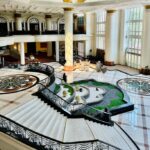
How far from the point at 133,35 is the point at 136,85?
7598 millimetres

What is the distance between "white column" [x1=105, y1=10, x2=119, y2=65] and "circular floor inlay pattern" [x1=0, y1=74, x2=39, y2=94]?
1195 cm

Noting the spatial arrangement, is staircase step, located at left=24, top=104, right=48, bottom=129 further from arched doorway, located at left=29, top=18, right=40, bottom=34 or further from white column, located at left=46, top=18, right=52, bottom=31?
white column, located at left=46, top=18, right=52, bottom=31

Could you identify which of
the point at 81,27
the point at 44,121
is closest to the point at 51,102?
the point at 44,121

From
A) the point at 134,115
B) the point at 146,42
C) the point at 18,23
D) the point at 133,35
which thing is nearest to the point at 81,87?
the point at 134,115

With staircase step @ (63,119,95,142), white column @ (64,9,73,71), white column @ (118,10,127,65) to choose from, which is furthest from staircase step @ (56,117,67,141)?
white column @ (118,10,127,65)

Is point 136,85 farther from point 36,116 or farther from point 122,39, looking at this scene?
point 36,116

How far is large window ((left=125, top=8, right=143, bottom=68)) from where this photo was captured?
2105 centimetres

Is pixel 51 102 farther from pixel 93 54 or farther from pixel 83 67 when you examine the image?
pixel 93 54

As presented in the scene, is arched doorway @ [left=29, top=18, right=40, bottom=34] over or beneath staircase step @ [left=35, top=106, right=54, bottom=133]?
over

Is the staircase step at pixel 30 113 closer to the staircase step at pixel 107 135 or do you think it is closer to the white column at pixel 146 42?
the staircase step at pixel 107 135

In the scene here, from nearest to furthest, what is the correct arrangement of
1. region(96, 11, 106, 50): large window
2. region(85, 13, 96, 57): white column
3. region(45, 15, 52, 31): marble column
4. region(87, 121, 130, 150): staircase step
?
region(87, 121, 130, 150): staircase step < region(96, 11, 106, 50): large window < region(85, 13, 96, 57): white column < region(45, 15, 52, 31): marble column

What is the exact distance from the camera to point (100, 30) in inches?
1064

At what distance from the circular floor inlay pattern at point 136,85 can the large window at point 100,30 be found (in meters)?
10.2

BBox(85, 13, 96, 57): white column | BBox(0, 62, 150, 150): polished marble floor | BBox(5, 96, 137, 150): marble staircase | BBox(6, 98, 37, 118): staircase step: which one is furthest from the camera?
BBox(85, 13, 96, 57): white column
